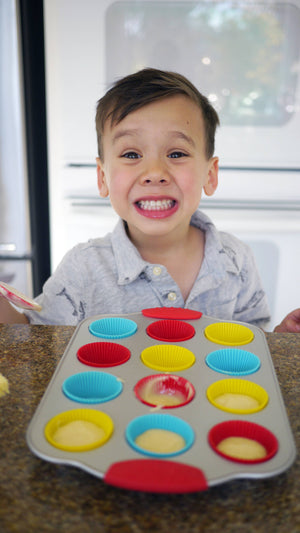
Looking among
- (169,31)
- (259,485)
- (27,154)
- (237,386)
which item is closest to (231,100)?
(169,31)

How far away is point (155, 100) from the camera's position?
2.86ft

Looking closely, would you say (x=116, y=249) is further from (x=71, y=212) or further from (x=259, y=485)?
(x=71, y=212)

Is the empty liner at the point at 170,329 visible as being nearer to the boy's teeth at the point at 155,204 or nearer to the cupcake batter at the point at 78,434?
the cupcake batter at the point at 78,434

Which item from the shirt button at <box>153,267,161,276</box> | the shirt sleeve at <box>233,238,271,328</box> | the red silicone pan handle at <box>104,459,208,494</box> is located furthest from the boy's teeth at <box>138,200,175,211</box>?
the red silicone pan handle at <box>104,459,208,494</box>

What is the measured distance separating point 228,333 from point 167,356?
0.10 metres

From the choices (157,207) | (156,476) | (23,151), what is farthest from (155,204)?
(23,151)

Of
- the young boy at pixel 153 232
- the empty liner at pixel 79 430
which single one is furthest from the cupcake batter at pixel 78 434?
the young boy at pixel 153 232

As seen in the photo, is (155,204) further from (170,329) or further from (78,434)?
(78,434)

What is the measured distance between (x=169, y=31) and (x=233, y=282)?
0.99 metres

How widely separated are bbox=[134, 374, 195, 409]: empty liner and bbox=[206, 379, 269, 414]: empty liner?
23 millimetres

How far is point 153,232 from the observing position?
0.90m

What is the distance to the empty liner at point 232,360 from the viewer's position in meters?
0.50

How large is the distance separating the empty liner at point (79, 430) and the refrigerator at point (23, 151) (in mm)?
1551

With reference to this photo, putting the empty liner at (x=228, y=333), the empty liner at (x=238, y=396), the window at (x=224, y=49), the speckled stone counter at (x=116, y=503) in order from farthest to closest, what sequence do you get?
the window at (x=224, y=49) < the empty liner at (x=228, y=333) < the empty liner at (x=238, y=396) < the speckled stone counter at (x=116, y=503)
